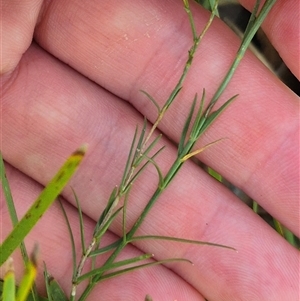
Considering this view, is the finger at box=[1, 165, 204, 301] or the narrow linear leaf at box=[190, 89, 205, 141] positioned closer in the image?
the narrow linear leaf at box=[190, 89, 205, 141]

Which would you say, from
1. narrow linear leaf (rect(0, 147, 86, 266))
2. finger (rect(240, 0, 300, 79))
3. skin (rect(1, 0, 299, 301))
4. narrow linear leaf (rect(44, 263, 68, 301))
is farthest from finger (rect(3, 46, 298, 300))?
narrow linear leaf (rect(0, 147, 86, 266))

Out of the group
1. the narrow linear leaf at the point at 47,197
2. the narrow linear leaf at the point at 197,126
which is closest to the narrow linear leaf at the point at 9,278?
the narrow linear leaf at the point at 47,197

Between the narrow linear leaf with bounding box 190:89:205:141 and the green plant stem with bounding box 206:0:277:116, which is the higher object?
the green plant stem with bounding box 206:0:277:116

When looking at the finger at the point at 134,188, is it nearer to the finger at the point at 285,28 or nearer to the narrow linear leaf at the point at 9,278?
the finger at the point at 285,28

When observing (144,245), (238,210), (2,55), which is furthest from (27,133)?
(238,210)

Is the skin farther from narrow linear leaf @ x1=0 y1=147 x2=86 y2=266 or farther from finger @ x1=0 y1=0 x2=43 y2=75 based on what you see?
narrow linear leaf @ x1=0 y1=147 x2=86 y2=266

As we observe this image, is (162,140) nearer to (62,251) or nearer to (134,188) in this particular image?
(134,188)

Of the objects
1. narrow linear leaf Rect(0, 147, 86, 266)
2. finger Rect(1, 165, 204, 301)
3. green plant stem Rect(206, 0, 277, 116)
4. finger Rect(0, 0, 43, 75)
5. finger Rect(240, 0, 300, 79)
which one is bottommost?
narrow linear leaf Rect(0, 147, 86, 266)

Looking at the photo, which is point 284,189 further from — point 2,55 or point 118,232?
point 2,55
